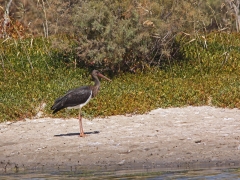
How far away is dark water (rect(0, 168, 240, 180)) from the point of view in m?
11.1

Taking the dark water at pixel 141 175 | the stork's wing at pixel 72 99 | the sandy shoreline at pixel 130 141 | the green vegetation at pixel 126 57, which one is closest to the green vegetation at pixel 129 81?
the green vegetation at pixel 126 57

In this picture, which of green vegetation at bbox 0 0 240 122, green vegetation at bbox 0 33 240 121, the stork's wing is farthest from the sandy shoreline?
green vegetation at bbox 0 0 240 122

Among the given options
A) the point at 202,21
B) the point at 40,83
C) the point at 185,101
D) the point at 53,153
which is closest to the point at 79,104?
the point at 53,153

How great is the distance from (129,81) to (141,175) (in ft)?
25.3

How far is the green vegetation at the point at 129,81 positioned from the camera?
1655cm

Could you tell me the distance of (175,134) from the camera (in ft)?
46.0

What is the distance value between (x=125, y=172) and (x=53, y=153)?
2.07 m

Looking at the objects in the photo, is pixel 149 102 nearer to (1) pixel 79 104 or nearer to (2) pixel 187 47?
(1) pixel 79 104

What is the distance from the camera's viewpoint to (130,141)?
13.7m

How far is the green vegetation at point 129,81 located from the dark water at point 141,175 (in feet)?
14.3

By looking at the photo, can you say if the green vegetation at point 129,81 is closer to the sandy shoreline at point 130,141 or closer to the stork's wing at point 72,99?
the sandy shoreline at point 130,141

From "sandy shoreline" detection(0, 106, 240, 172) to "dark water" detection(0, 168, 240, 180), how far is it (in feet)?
1.55

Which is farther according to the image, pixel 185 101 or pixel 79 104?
pixel 185 101

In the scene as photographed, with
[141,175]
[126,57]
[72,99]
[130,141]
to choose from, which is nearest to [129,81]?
[126,57]
